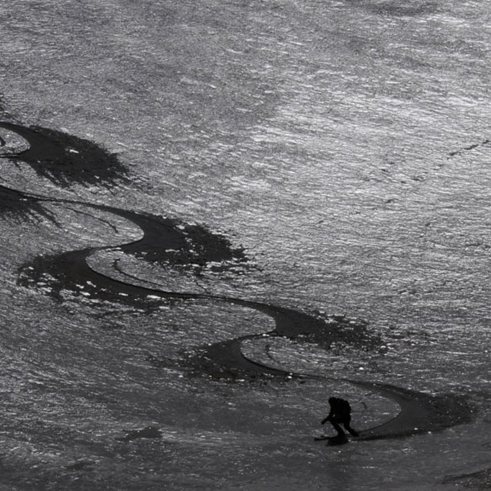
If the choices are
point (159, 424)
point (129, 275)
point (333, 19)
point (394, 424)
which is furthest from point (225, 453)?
point (333, 19)

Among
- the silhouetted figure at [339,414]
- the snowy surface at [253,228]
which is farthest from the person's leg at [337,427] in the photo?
the snowy surface at [253,228]

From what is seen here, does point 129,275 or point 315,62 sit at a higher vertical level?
point 315,62

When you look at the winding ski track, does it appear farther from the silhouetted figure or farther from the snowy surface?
the silhouetted figure

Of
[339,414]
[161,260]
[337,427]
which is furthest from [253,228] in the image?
[339,414]

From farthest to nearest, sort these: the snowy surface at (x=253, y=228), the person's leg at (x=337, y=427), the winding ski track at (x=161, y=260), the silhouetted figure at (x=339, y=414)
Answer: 1. the winding ski track at (x=161, y=260)
2. the snowy surface at (x=253, y=228)
3. the person's leg at (x=337, y=427)
4. the silhouetted figure at (x=339, y=414)

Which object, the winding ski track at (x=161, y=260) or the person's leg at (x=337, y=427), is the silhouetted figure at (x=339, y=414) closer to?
the person's leg at (x=337, y=427)

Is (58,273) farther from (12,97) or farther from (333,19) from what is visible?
(333,19)

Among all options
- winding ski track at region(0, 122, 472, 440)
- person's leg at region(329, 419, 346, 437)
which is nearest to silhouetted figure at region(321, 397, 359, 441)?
person's leg at region(329, 419, 346, 437)

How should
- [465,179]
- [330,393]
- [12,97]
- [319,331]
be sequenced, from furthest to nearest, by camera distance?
1. [12,97]
2. [465,179]
3. [319,331]
4. [330,393]

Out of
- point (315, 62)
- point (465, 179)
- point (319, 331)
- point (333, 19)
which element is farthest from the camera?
point (333, 19)

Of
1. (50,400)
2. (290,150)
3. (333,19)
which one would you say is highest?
(333,19)

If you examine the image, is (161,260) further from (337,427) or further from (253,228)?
(337,427)
